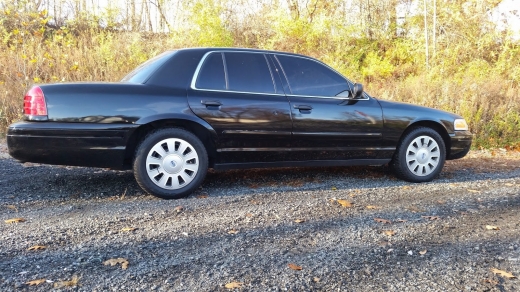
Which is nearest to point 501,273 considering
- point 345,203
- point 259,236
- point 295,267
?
point 295,267

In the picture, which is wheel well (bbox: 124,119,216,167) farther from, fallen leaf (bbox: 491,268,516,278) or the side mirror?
fallen leaf (bbox: 491,268,516,278)

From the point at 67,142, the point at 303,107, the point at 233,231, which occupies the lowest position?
the point at 233,231

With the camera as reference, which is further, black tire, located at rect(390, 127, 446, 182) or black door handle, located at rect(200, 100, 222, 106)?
black tire, located at rect(390, 127, 446, 182)

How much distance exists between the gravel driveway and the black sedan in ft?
1.21

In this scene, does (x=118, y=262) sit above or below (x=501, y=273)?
above

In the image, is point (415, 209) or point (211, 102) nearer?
point (415, 209)

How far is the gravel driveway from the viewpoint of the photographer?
99.1 inches

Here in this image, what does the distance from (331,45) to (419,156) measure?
11679 mm

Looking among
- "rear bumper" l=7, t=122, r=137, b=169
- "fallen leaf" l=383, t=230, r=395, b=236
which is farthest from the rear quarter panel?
"rear bumper" l=7, t=122, r=137, b=169

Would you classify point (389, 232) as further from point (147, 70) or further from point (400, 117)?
point (147, 70)

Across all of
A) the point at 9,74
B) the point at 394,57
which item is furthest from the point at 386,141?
the point at 394,57

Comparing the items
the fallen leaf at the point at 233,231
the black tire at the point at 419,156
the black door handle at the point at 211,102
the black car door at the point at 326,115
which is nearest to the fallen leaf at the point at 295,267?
the fallen leaf at the point at 233,231

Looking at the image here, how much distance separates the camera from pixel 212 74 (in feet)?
15.3

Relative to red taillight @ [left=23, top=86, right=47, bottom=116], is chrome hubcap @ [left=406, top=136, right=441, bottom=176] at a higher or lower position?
lower
